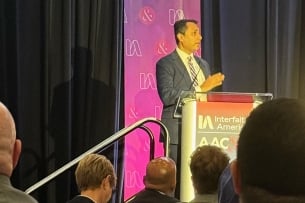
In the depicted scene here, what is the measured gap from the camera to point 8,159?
1325mm

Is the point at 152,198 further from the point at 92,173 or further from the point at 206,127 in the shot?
the point at 206,127

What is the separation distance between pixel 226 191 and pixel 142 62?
9.65 feet

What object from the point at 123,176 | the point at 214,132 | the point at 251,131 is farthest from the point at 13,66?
the point at 251,131

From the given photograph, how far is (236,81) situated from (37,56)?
179cm

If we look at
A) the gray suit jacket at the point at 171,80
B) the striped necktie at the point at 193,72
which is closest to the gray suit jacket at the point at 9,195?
the gray suit jacket at the point at 171,80

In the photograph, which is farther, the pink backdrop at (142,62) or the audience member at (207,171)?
the pink backdrop at (142,62)

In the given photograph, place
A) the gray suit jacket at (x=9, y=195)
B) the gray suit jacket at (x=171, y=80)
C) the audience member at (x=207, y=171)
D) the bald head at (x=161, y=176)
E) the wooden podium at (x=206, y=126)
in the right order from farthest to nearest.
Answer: the gray suit jacket at (x=171, y=80) → the wooden podium at (x=206, y=126) → the bald head at (x=161, y=176) → the audience member at (x=207, y=171) → the gray suit jacket at (x=9, y=195)

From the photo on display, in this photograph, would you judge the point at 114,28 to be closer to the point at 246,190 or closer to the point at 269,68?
the point at 269,68

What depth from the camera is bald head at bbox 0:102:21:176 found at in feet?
4.30

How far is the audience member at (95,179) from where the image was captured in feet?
10.0

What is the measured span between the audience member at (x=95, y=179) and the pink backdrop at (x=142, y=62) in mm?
2008

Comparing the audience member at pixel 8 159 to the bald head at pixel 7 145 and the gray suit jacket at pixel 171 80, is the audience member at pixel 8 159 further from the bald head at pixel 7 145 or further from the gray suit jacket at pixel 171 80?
the gray suit jacket at pixel 171 80

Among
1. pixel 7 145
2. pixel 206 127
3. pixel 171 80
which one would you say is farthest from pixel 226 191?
pixel 171 80

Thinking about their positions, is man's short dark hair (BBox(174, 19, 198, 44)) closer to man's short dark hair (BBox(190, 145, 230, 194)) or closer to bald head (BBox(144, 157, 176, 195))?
bald head (BBox(144, 157, 176, 195))
